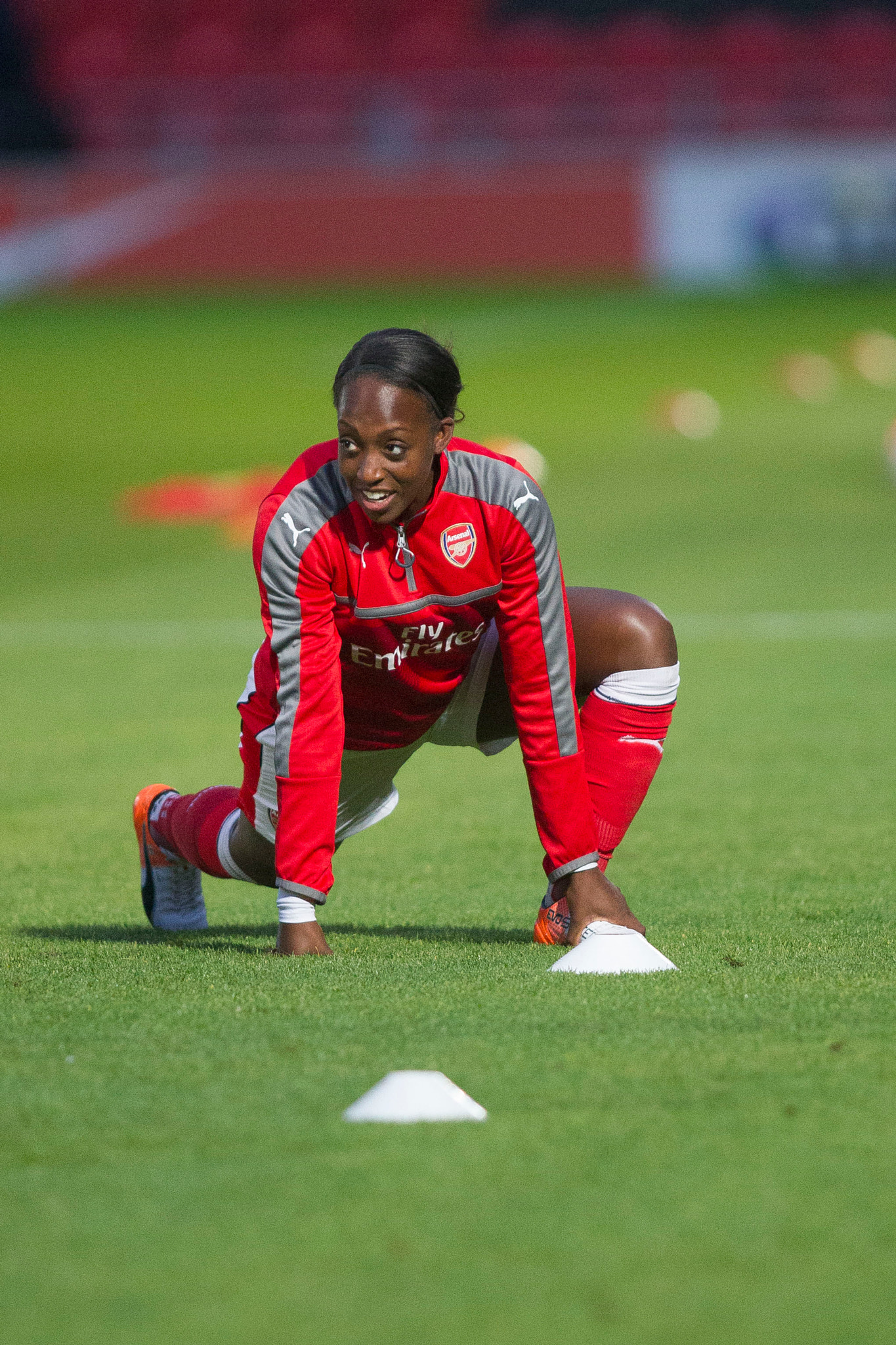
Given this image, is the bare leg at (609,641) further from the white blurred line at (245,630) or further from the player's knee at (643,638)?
the white blurred line at (245,630)

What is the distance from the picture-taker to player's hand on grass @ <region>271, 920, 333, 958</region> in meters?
3.08

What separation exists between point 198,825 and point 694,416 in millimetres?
11582

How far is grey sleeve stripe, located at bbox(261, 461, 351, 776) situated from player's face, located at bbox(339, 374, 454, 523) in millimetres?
97

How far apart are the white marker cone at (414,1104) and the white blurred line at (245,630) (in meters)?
5.12

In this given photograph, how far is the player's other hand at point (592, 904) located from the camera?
10.3 ft

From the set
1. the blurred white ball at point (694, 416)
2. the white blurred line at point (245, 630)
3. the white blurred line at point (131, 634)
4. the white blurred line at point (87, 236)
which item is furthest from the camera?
the white blurred line at point (87, 236)

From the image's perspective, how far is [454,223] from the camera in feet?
77.2

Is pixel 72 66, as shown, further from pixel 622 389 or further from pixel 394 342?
pixel 394 342

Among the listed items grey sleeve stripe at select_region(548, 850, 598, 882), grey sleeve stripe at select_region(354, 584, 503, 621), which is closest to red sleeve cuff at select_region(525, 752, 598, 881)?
grey sleeve stripe at select_region(548, 850, 598, 882)

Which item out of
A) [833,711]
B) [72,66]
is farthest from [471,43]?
[833,711]

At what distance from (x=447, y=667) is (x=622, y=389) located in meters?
14.1

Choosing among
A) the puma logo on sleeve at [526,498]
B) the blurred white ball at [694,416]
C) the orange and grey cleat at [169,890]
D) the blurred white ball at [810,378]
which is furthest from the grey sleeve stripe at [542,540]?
the blurred white ball at [810,378]

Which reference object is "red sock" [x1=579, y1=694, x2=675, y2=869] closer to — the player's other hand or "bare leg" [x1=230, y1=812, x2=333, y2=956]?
the player's other hand

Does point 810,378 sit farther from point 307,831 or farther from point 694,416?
point 307,831
